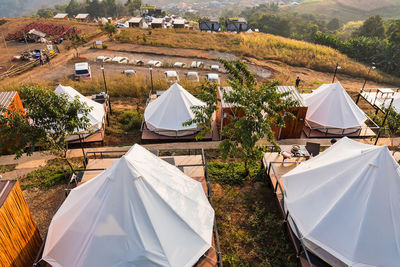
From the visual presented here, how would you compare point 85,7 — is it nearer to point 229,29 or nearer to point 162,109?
point 229,29

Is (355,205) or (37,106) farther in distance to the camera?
(37,106)

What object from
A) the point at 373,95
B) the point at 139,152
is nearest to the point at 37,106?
the point at 139,152

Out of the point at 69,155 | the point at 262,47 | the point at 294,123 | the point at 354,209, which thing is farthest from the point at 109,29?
the point at 354,209

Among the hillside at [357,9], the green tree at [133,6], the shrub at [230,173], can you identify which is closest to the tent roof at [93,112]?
the shrub at [230,173]

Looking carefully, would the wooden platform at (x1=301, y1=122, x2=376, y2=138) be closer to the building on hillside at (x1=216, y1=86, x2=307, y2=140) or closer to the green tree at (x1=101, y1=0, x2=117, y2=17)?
the building on hillside at (x1=216, y1=86, x2=307, y2=140)

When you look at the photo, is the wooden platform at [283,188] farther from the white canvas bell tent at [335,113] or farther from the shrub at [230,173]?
the white canvas bell tent at [335,113]

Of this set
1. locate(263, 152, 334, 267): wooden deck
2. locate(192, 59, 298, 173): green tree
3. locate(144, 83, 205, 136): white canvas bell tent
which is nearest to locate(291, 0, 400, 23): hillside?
locate(144, 83, 205, 136): white canvas bell tent

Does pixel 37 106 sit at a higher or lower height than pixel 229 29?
higher

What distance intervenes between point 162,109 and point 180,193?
832cm

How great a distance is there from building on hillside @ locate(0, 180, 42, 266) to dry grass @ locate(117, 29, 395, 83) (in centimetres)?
3585

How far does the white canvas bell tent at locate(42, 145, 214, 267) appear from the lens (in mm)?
7125

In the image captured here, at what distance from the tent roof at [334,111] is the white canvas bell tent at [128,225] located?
1142cm

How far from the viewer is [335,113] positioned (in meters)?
16.7

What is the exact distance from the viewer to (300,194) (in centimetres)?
920
